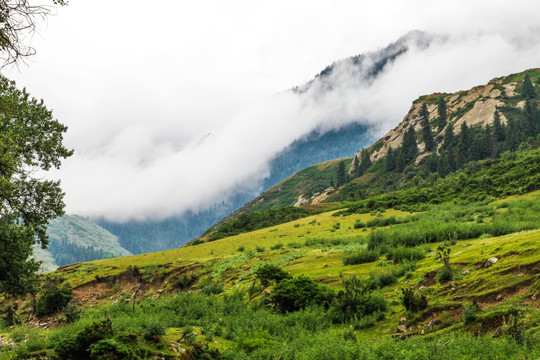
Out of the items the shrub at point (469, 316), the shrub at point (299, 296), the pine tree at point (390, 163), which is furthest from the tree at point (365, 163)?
the shrub at point (469, 316)

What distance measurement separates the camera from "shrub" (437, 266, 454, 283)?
39.0 ft

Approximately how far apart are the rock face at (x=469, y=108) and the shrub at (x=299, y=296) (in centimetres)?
11373

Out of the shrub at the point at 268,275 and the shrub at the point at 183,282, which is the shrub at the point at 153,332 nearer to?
the shrub at the point at 268,275

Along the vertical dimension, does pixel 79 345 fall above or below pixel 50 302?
above

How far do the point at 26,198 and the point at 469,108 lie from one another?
144 m

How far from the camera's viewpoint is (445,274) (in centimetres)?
1196

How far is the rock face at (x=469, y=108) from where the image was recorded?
375 ft

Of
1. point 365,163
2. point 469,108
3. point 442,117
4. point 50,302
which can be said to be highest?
point 469,108

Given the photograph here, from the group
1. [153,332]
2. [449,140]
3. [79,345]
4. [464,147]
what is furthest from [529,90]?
[79,345]

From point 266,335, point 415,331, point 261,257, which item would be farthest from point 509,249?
point 261,257

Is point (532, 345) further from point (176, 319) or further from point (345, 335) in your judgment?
point (176, 319)

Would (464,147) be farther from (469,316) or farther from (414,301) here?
(469,316)

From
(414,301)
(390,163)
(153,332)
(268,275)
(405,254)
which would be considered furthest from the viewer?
(390,163)

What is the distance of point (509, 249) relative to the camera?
12.0 m
